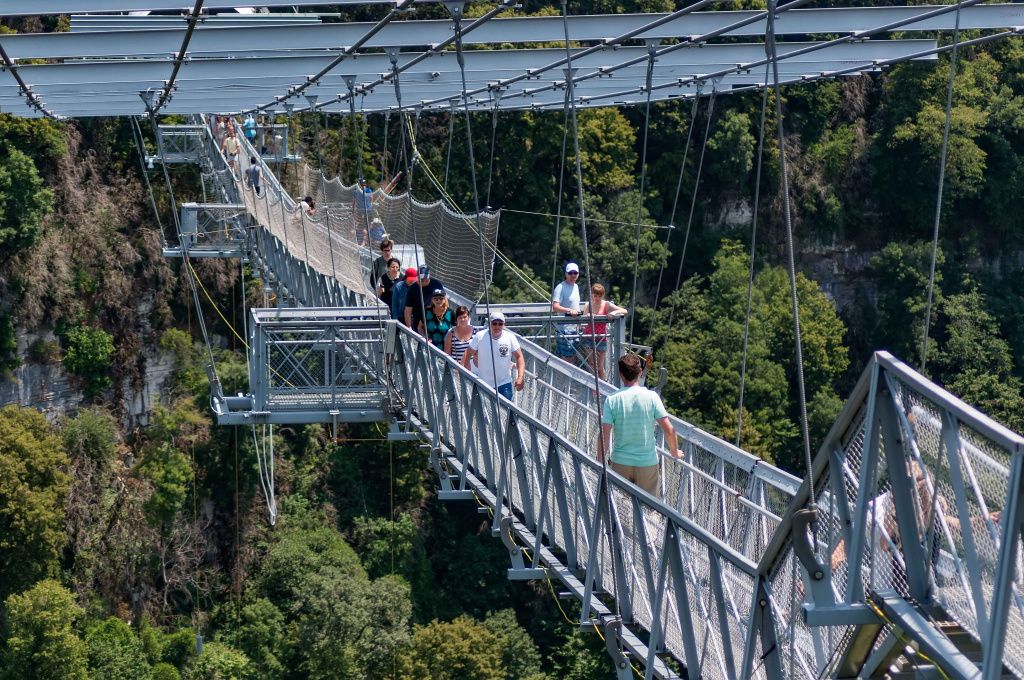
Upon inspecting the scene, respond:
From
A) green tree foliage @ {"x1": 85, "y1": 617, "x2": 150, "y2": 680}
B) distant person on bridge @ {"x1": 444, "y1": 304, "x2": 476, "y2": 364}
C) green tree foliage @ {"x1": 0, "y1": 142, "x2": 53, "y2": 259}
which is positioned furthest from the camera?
green tree foliage @ {"x1": 0, "y1": 142, "x2": 53, "y2": 259}

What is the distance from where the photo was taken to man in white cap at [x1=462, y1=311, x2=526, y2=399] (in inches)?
469

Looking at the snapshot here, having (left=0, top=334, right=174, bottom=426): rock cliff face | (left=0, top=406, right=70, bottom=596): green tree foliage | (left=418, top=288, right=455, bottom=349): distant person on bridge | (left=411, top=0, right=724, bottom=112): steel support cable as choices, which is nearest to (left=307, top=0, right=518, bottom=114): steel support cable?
(left=411, top=0, right=724, bottom=112): steel support cable

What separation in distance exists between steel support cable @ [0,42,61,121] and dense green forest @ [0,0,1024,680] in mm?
11747

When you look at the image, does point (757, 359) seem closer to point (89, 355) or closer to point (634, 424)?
point (89, 355)

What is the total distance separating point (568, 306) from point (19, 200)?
20.2 meters

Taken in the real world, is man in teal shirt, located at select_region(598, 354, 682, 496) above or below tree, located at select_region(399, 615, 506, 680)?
above

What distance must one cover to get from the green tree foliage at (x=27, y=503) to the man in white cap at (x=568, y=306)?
56.8 feet

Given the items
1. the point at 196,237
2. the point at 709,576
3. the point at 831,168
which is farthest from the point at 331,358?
the point at 831,168

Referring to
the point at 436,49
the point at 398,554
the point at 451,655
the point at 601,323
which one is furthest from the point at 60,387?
the point at 436,49

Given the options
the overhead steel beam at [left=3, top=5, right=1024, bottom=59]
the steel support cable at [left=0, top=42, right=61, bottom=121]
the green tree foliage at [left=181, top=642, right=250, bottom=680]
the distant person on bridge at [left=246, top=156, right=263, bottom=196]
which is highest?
the overhead steel beam at [left=3, top=5, right=1024, bottom=59]

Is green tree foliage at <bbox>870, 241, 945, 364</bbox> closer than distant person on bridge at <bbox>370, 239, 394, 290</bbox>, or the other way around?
distant person on bridge at <bbox>370, 239, 394, 290</bbox>

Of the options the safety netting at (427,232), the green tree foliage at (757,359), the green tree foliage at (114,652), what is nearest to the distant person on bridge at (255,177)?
the safety netting at (427,232)

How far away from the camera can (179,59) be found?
12.8 meters

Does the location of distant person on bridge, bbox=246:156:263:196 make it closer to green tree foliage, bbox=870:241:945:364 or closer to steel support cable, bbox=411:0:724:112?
steel support cable, bbox=411:0:724:112
